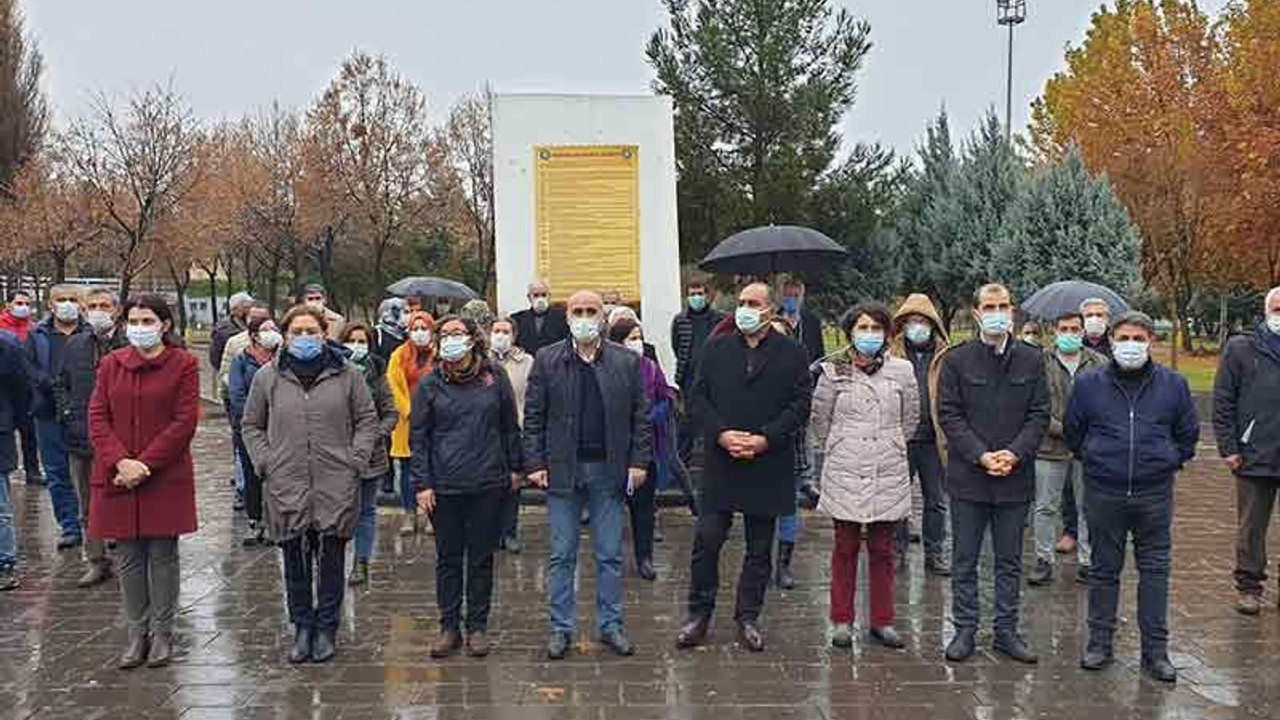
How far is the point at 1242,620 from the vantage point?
6.55 meters

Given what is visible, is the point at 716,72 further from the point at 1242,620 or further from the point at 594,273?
the point at 1242,620

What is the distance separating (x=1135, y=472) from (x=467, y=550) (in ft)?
11.6

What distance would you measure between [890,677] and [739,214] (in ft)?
54.7

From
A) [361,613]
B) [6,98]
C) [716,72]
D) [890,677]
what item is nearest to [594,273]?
[361,613]

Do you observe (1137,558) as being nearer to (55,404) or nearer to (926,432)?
(926,432)

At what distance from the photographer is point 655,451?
26.1ft

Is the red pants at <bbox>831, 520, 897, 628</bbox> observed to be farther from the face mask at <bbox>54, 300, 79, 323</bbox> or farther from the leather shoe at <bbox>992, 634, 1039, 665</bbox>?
the face mask at <bbox>54, 300, 79, 323</bbox>

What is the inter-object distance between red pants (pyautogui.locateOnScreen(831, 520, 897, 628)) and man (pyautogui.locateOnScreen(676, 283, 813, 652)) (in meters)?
0.38

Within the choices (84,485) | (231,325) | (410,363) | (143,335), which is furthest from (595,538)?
(231,325)

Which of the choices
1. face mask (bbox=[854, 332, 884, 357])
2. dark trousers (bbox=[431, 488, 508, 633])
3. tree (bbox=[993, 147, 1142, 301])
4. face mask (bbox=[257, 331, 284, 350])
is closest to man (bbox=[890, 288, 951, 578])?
face mask (bbox=[854, 332, 884, 357])

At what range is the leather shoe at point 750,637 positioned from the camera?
19.4ft

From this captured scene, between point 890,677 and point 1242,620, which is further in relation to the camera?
point 1242,620

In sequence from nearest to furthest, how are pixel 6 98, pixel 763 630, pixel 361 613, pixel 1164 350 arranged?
pixel 763 630
pixel 361 613
pixel 6 98
pixel 1164 350

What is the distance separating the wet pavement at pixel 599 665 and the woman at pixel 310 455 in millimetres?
331
